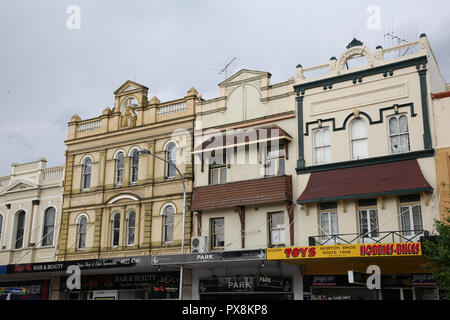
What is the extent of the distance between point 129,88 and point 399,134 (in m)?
17.5

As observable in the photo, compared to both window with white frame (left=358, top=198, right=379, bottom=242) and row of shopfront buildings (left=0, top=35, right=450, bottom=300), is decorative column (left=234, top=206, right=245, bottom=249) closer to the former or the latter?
row of shopfront buildings (left=0, top=35, right=450, bottom=300)

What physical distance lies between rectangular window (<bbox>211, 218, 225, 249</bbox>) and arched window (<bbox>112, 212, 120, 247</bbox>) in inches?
263

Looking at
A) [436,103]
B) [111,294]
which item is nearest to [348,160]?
[436,103]

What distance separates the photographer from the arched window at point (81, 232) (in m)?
32.3

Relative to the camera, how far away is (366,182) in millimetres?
22859

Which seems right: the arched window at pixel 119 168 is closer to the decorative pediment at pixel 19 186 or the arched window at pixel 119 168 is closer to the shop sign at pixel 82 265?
the shop sign at pixel 82 265

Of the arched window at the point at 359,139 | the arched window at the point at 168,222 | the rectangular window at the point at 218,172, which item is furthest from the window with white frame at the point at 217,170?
the arched window at the point at 359,139

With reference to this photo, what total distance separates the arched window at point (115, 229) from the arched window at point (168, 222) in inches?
136

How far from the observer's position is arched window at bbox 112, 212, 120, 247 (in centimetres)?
3102

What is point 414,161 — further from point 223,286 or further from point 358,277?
point 223,286

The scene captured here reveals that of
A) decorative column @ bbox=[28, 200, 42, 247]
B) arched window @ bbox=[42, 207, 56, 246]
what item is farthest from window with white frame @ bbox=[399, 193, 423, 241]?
decorative column @ bbox=[28, 200, 42, 247]
